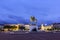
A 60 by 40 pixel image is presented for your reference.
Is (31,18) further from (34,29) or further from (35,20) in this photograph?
(34,29)

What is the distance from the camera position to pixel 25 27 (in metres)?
140

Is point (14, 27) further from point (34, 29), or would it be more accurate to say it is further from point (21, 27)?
point (34, 29)

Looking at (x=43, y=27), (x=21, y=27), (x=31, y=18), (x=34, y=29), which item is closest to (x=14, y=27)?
(x=21, y=27)

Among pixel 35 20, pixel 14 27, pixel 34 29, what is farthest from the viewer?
pixel 14 27

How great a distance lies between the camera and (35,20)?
3947 inches

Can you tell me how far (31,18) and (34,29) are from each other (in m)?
22.5

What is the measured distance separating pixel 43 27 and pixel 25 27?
40.5ft

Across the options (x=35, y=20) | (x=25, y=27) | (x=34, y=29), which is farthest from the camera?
(x=25, y=27)

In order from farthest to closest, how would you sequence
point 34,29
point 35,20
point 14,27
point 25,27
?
point 25,27
point 14,27
point 35,20
point 34,29

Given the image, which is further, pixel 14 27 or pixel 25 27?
pixel 25 27

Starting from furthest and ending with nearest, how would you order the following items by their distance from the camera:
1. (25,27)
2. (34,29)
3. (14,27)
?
(25,27) → (14,27) → (34,29)

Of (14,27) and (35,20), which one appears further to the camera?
(14,27)

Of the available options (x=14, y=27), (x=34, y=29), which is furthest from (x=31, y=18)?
(x=14, y=27)

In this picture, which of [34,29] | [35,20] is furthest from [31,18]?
[34,29]
